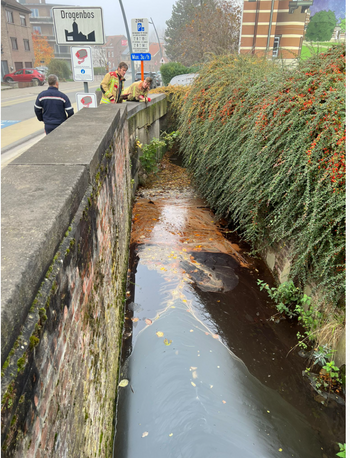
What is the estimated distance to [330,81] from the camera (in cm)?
412

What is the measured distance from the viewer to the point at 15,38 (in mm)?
37719

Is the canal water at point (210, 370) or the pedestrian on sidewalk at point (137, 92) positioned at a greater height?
the pedestrian on sidewalk at point (137, 92)

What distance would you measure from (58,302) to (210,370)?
8.41 ft

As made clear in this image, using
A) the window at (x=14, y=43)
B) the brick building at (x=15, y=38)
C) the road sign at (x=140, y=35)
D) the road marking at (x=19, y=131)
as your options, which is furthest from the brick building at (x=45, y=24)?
the road sign at (x=140, y=35)

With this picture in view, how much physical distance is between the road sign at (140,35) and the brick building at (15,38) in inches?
1164

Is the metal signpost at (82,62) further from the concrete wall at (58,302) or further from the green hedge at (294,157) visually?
the concrete wall at (58,302)

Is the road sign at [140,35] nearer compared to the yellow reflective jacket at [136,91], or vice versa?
the yellow reflective jacket at [136,91]

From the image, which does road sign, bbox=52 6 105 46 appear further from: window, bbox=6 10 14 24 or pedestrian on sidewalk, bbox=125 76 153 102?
window, bbox=6 10 14 24

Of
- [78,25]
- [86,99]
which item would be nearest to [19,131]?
[86,99]

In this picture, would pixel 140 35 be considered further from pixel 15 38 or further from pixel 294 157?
pixel 15 38

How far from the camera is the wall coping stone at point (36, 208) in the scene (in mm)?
1117

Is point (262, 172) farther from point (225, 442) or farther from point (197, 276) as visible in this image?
point (225, 442)

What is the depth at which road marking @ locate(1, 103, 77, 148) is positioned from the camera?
364 inches

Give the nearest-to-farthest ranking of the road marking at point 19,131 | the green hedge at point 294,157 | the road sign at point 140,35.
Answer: the green hedge at point 294,157 < the road marking at point 19,131 < the road sign at point 140,35
